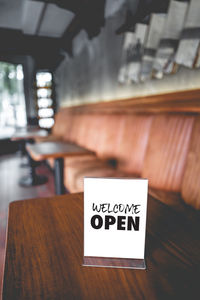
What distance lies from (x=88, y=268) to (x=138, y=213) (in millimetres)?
185

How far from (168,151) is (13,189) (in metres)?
2.54

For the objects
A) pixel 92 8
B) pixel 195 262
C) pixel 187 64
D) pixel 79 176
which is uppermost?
pixel 92 8

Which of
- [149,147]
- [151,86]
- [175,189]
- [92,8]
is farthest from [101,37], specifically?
[175,189]

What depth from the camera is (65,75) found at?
6.10m

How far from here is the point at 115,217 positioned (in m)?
0.57

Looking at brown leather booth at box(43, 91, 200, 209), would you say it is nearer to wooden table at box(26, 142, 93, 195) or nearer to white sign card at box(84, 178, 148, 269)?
wooden table at box(26, 142, 93, 195)

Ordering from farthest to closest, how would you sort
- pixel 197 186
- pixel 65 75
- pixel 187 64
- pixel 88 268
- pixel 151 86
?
1. pixel 65 75
2. pixel 151 86
3. pixel 187 64
4. pixel 197 186
5. pixel 88 268

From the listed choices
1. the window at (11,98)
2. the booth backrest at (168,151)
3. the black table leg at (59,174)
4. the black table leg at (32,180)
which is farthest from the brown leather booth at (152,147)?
the window at (11,98)

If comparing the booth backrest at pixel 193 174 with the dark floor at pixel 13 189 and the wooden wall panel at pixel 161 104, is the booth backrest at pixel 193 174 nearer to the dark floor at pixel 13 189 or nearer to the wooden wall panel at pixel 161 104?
the wooden wall panel at pixel 161 104

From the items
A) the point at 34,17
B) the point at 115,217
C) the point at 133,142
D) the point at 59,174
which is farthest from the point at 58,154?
the point at 34,17

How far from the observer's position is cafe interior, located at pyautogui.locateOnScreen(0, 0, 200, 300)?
501 millimetres

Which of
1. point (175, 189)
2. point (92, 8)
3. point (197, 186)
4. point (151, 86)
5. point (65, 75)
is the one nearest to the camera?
point (197, 186)

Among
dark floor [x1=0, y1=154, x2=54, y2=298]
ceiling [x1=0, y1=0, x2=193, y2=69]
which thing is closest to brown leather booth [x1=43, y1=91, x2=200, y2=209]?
dark floor [x1=0, y1=154, x2=54, y2=298]

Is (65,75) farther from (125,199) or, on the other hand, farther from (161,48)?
(125,199)
